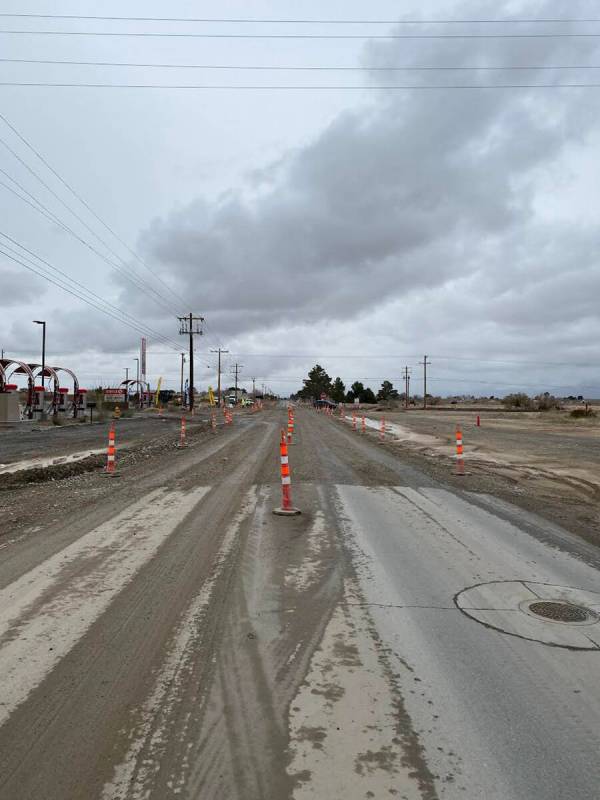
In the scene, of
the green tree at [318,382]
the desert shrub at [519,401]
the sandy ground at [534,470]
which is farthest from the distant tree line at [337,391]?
the sandy ground at [534,470]

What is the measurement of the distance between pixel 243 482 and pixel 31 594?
7111 millimetres

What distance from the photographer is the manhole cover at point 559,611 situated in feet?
15.4

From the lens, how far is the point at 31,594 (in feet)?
17.1

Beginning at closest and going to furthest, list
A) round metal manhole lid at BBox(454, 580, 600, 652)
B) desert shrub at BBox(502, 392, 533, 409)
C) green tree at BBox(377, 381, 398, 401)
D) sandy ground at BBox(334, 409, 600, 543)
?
round metal manhole lid at BBox(454, 580, 600, 652), sandy ground at BBox(334, 409, 600, 543), desert shrub at BBox(502, 392, 533, 409), green tree at BBox(377, 381, 398, 401)

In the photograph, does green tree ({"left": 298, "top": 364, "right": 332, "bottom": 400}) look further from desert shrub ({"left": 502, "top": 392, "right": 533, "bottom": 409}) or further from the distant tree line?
desert shrub ({"left": 502, "top": 392, "right": 533, "bottom": 409})

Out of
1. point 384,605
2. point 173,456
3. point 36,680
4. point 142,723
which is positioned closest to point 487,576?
point 384,605

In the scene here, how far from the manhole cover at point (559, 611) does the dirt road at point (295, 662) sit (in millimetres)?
47

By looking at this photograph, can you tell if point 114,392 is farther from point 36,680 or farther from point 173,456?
point 36,680

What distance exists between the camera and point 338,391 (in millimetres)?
165125

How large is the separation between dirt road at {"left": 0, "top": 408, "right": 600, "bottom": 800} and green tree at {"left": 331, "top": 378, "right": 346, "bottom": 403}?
514ft

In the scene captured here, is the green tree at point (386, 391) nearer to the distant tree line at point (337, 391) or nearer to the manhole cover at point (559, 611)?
the distant tree line at point (337, 391)

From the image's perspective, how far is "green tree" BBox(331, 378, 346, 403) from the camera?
164500mm

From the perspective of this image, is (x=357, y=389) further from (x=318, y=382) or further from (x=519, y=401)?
(x=519, y=401)

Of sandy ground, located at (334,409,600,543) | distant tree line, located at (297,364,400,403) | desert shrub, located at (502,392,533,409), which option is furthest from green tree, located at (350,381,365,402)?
sandy ground, located at (334,409,600,543)
